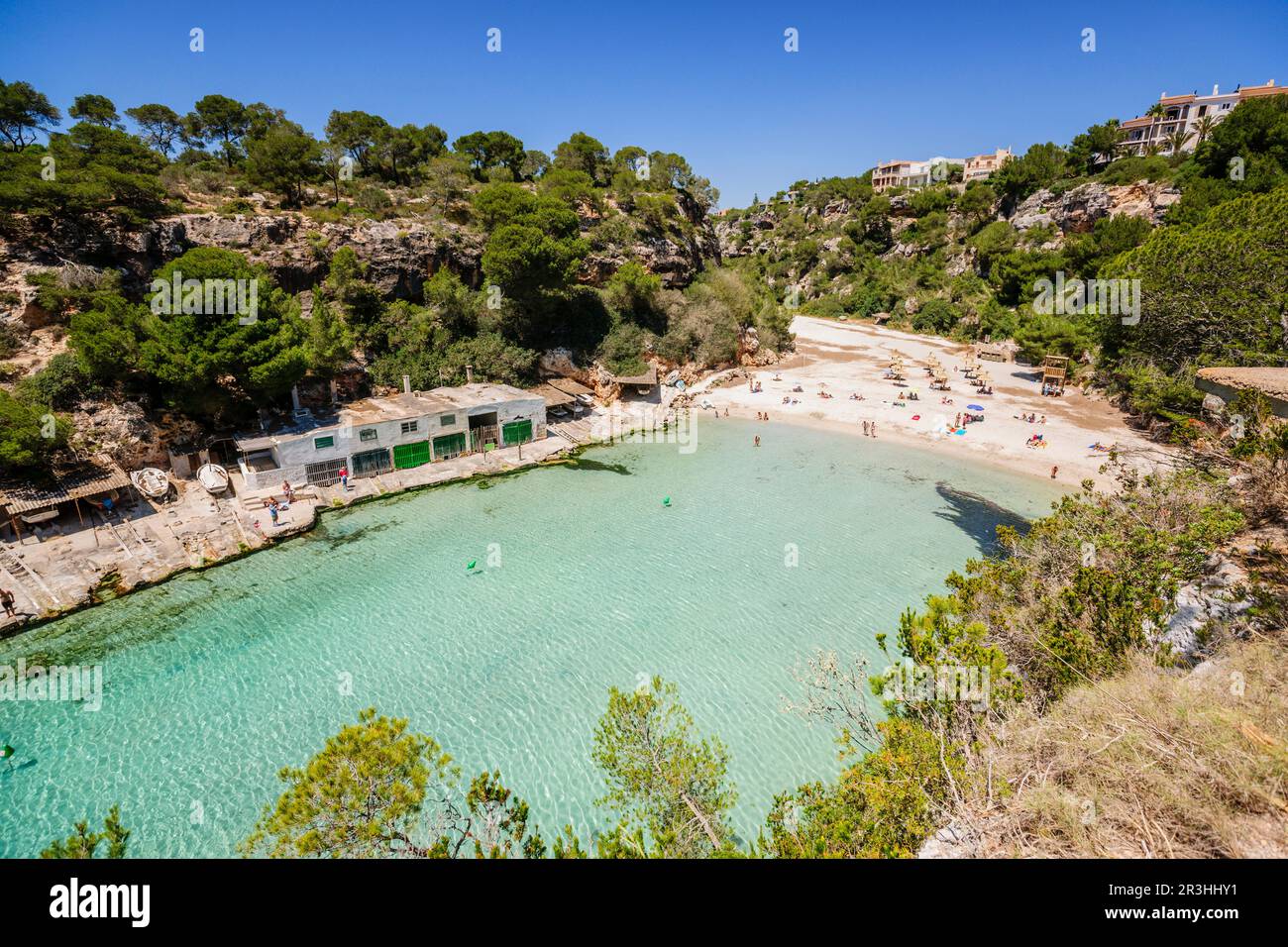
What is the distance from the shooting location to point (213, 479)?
24234 mm

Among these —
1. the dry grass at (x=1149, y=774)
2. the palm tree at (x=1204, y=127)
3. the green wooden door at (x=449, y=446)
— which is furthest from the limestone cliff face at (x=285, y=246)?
the palm tree at (x=1204, y=127)

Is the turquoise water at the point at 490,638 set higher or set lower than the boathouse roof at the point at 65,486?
lower

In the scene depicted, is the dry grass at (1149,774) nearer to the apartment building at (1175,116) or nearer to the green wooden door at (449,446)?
the green wooden door at (449,446)

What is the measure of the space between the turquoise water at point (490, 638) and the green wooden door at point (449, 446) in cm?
372

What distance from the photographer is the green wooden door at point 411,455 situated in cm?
2841

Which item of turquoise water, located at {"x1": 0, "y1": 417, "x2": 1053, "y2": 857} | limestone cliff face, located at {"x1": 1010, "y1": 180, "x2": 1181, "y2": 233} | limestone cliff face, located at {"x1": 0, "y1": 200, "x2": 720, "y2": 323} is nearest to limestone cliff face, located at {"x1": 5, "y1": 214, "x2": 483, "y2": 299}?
limestone cliff face, located at {"x1": 0, "y1": 200, "x2": 720, "y2": 323}

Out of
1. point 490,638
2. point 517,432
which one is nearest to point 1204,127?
point 517,432

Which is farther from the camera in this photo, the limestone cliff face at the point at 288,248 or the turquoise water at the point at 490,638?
the limestone cliff face at the point at 288,248

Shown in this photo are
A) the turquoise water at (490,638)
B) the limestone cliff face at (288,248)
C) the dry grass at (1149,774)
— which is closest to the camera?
the dry grass at (1149,774)

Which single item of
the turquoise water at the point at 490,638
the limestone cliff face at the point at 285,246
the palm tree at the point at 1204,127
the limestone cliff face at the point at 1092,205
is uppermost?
the palm tree at the point at 1204,127

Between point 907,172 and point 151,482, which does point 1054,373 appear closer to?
point 151,482

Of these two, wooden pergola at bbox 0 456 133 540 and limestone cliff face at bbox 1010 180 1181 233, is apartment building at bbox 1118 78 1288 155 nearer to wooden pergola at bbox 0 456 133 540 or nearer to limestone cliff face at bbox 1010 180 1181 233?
limestone cliff face at bbox 1010 180 1181 233
